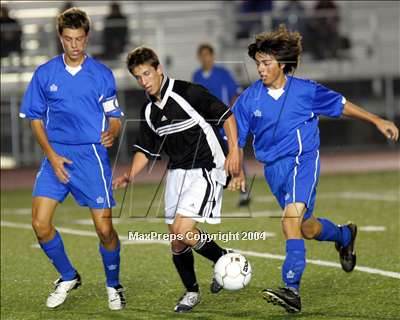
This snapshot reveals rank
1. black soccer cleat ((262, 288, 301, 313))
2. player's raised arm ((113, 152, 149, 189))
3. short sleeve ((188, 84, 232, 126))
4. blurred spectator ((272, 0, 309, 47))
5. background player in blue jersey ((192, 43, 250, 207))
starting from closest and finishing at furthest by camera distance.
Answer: black soccer cleat ((262, 288, 301, 313))
short sleeve ((188, 84, 232, 126))
player's raised arm ((113, 152, 149, 189))
background player in blue jersey ((192, 43, 250, 207))
blurred spectator ((272, 0, 309, 47))

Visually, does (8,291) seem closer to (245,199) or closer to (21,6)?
(245,199)

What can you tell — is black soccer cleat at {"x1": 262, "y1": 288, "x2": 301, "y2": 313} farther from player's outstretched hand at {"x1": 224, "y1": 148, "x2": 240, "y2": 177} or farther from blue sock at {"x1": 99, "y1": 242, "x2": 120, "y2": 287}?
blue sock at {"x1": 99, "y1": 242, "x2": 120, "y2": 287}

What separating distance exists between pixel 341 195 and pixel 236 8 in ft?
20.8

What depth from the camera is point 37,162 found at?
1853cm

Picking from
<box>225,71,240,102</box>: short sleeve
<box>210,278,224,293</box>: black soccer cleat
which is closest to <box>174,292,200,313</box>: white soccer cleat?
<box>210,278,224,293</box>: black soccer cleat

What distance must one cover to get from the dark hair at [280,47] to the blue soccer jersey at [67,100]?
1044mm

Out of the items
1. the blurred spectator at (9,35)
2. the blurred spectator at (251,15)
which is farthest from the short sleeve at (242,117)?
the blurred spectator at (251,15)

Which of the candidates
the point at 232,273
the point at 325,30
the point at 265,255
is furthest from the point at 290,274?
the point at 325,30

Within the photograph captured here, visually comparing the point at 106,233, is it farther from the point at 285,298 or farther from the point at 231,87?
the point at 231,87

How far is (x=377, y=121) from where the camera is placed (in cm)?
703

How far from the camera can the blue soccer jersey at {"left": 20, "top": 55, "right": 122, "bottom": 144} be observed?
292 inches

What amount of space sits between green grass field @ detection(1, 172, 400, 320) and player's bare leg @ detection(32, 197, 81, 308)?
3.9 inches

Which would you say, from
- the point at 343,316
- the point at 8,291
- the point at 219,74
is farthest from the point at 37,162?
the point at 343,316

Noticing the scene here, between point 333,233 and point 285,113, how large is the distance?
1178 millimetres
